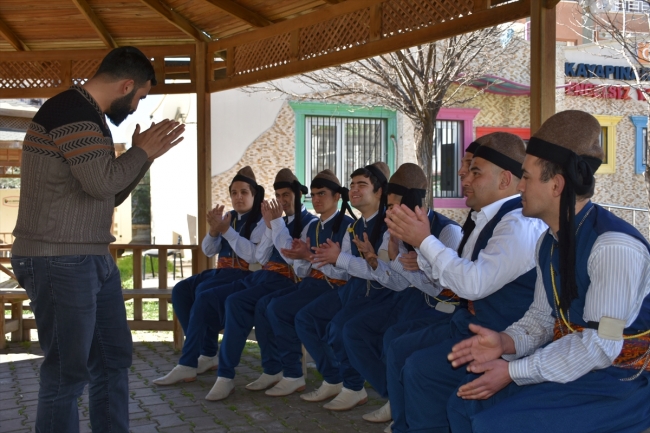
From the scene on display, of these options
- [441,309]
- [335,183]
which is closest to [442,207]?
[335,183]

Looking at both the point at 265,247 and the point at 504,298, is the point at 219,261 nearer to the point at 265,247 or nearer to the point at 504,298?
the point at 265,247

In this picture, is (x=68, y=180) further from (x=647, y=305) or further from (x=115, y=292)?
(x=647, y=305)

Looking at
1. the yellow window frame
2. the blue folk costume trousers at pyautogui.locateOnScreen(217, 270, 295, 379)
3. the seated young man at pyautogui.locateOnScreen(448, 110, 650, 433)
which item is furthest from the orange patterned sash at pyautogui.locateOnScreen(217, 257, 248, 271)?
the yellow window frame

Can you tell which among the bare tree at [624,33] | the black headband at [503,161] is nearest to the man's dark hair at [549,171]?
the black headband at [503,161]

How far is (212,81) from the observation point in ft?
23.6

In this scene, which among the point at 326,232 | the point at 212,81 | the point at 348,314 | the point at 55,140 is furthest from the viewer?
the point at 212,81

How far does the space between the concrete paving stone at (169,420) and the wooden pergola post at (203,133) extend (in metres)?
2.63

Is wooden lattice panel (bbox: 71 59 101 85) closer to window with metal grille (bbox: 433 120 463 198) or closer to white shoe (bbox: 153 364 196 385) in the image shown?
white shoe (bbox: 153 364 196 385)

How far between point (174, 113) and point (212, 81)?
9.38 meters

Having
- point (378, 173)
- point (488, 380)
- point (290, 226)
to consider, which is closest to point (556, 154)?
point (488, 380)

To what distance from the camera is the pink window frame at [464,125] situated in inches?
622

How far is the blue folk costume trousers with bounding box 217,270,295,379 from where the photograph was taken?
519cm

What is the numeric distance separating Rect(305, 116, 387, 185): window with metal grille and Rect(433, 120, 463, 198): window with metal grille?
1.58m

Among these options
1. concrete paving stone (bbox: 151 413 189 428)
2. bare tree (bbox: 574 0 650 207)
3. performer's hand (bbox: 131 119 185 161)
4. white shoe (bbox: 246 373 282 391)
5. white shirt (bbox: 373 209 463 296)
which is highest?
bare tree (bbox: 574 0 650 207)
